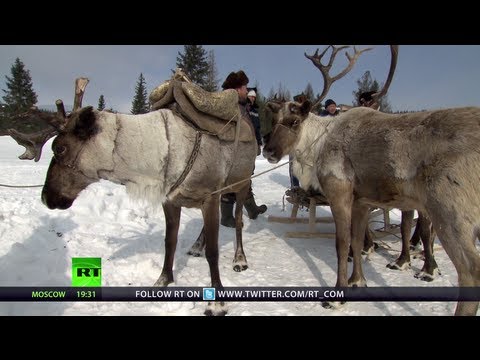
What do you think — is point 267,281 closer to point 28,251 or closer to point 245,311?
point 245,311

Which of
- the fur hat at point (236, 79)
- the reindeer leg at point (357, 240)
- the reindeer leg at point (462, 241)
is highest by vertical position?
the fur hat at point (236, 79)

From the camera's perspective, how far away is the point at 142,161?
3.22m

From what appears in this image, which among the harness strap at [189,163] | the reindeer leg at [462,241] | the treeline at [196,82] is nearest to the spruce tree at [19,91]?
the treeline at [196,82]

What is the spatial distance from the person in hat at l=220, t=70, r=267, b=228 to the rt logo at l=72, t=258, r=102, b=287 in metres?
2.87

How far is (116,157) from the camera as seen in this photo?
10.3ft

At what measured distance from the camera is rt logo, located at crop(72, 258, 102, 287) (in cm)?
287

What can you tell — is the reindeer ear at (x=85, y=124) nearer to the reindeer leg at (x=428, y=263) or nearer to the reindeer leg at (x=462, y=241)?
the reindeer leg at (x=462, y=241)

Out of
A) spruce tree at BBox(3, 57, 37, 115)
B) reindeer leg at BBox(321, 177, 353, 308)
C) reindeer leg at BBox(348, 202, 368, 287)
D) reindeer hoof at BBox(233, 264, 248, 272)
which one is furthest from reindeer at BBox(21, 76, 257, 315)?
spruce tree at BBox(3, 57, 37, 115)

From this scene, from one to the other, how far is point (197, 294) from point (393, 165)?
2306 millimetres

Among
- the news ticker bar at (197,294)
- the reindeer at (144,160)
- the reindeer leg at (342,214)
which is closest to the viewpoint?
the news ticker bar at (197,294)

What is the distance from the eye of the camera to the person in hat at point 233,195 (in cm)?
549

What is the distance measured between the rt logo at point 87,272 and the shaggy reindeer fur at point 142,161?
63cm

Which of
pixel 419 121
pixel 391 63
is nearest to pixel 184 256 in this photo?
pixel 419 121

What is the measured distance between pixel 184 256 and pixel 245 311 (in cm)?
186
